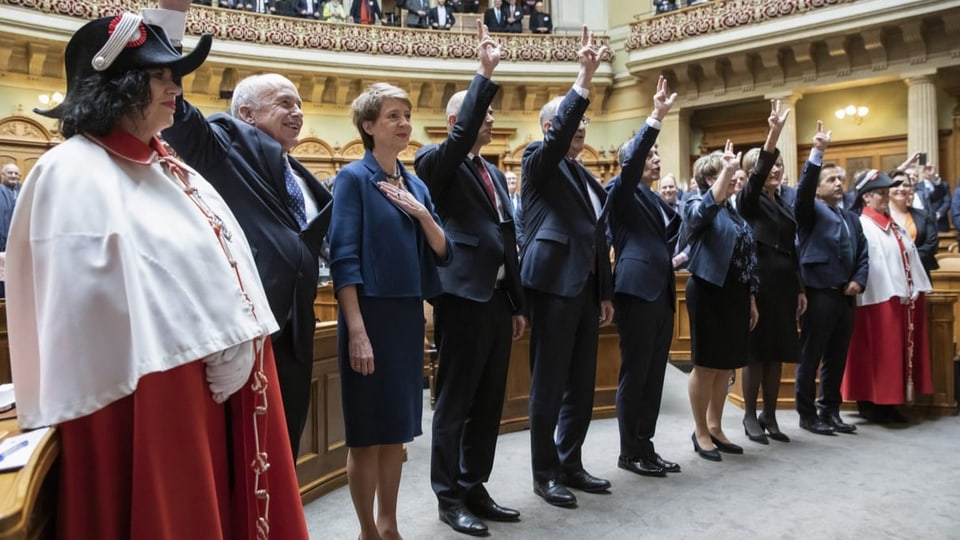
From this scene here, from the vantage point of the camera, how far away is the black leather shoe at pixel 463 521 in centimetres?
257

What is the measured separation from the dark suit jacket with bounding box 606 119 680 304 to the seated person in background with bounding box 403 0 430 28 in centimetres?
1085

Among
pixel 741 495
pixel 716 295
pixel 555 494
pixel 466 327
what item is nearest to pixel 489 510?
pixel 555 494

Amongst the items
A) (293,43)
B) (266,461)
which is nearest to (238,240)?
(266,461)

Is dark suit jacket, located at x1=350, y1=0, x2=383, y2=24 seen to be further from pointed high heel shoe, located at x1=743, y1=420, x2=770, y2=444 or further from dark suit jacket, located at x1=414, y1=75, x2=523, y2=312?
dark suit jacket, located at x1=414, y1=75, x2=523, y2=312

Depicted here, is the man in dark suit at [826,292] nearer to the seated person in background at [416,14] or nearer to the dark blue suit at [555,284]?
the dark blue suit at [555,284]

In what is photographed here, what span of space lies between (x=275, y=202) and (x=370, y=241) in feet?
1.23

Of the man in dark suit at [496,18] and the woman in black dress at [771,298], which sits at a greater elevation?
the man in dark suit at [496,18]

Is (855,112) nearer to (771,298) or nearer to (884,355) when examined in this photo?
(884,355)

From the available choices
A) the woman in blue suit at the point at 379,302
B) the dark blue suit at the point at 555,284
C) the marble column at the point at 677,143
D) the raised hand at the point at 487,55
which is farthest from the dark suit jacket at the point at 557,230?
the marble column at the point at 677,143

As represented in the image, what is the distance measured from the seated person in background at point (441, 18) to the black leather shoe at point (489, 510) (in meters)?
11.8

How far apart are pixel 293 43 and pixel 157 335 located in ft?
39.4

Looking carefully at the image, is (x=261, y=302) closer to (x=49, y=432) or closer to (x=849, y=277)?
(x=49, y=432)

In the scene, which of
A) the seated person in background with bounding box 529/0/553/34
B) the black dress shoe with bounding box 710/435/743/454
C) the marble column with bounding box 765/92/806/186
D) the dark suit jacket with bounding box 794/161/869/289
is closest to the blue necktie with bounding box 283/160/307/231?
the black dress shoe with bounding box 710/435/743/454

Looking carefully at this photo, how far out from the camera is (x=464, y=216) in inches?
106
